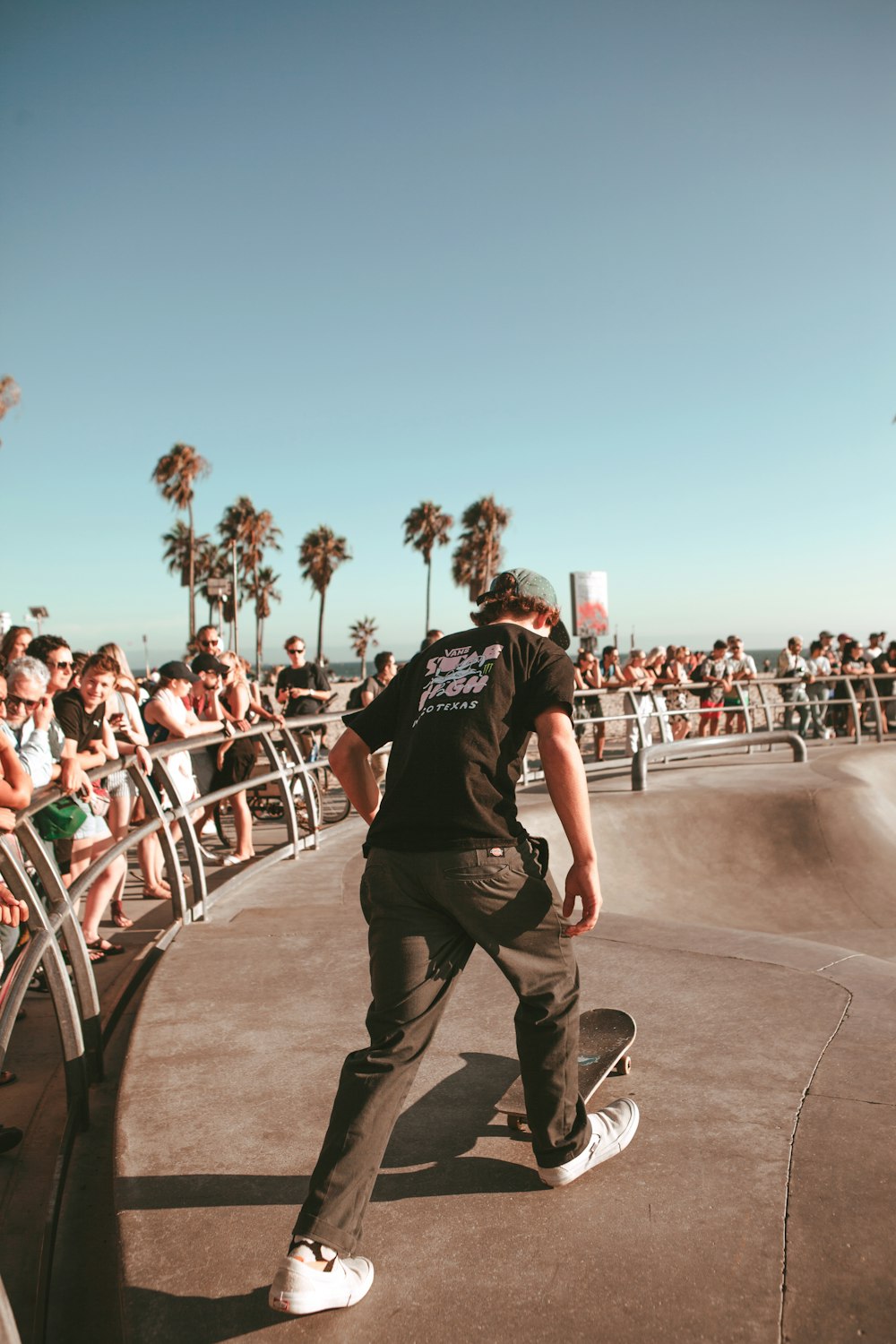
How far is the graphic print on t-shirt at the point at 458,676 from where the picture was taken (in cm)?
250

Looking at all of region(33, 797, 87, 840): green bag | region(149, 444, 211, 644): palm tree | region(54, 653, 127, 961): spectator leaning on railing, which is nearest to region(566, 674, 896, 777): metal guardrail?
region(54, 653, 127, 961): spectator leaning on railing

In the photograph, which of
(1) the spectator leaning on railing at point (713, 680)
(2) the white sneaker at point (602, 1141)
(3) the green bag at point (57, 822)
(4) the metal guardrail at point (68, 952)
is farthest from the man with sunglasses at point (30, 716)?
(1) the spectator leaning on railing at point (713, 680)

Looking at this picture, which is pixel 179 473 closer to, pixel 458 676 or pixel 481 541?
pixel 481 541

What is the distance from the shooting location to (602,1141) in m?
2.67

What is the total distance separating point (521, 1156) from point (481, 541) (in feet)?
212

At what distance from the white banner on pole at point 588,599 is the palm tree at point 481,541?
34655 mm

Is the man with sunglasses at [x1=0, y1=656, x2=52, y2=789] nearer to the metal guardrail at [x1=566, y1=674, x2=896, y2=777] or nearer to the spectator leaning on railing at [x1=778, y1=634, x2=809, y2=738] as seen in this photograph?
the metal guardrail at [x1=566, y1=674, x2=896, y2=777]

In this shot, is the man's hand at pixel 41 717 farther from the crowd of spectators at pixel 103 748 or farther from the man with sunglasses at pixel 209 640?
the man with sunglasses at pixel 209 640

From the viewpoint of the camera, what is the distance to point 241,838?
7.64 meters

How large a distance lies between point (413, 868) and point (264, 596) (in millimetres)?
78863

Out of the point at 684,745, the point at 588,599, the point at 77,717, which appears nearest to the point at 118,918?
the point at 77,717

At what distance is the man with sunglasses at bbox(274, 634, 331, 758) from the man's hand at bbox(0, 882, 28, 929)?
22.0ft

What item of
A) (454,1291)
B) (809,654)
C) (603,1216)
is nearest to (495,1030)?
(603,1216)

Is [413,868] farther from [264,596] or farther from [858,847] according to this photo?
[264,596]
